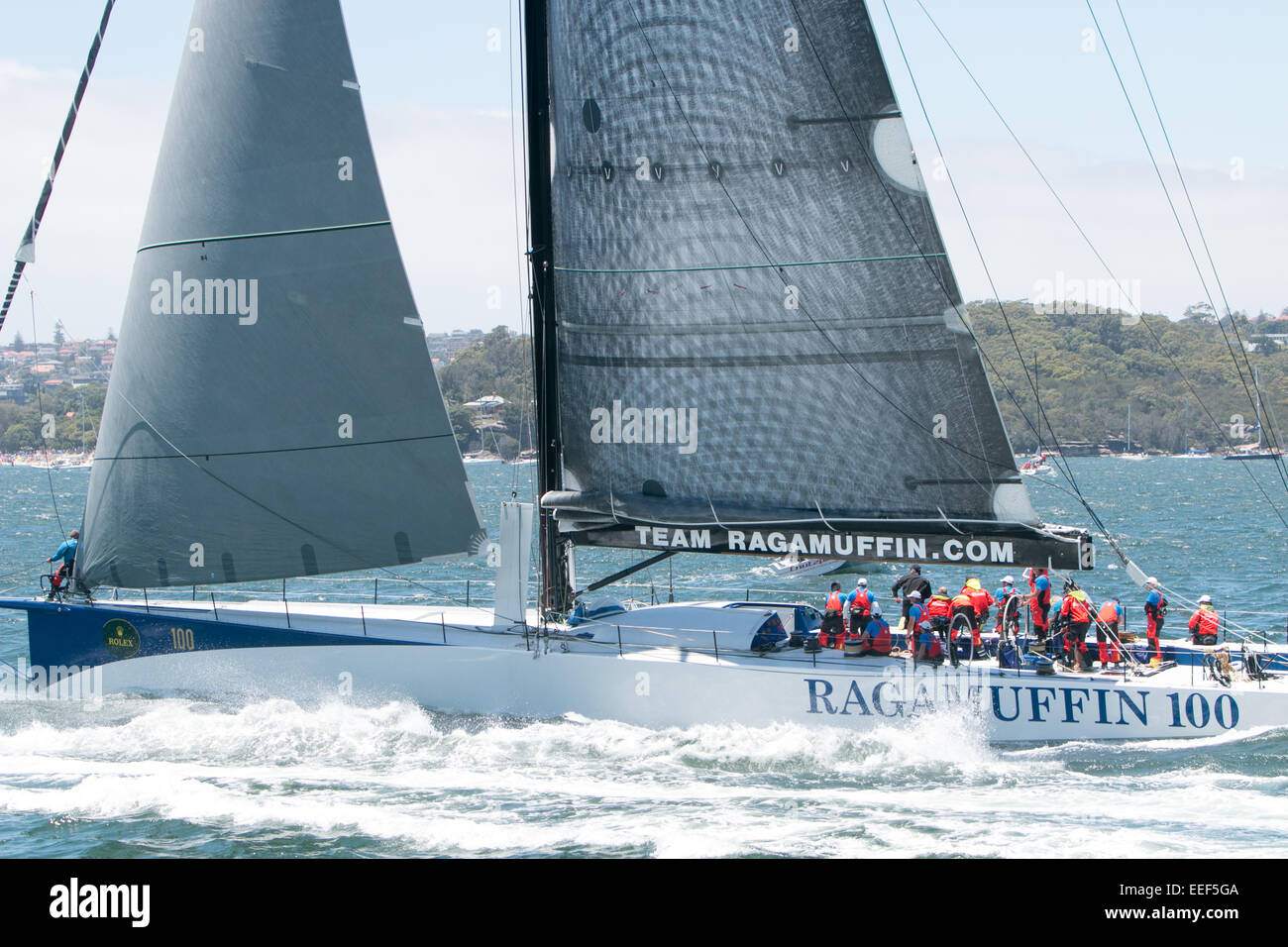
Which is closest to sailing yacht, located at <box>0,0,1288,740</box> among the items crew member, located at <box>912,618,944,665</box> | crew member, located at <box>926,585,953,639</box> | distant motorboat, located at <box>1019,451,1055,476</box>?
crew member, located at <box>912,618,944,665</box>

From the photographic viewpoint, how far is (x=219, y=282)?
16188 mm

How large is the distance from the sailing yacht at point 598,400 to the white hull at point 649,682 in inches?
1.5

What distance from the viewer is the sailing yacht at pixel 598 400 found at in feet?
49.2

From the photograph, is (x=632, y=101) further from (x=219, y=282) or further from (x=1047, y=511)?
(x=1047, y=511)

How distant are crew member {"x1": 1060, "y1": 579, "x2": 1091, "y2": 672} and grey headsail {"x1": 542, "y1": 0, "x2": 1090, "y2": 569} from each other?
0.78 metres

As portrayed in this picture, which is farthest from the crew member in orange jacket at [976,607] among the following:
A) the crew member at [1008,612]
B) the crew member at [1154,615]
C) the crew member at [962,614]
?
the crew member at [1154,615]

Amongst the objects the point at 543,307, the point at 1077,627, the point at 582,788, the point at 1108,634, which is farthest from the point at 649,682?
the point at 1108,634

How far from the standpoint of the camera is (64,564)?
686 inches

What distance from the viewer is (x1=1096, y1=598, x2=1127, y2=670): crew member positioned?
15.4 m

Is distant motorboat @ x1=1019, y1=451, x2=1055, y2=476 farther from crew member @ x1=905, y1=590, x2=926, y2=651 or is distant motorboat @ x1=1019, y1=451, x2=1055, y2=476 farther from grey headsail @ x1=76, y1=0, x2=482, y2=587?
grey headsail @ x1=76, y1=0, x2=482, y2=587

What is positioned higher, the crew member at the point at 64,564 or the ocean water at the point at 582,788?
Answer: the crew member at the point at 64,564

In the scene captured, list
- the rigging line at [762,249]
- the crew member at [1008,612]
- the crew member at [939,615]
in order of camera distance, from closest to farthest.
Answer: the rigging line at [762,249] → the crew member at [1008,612] → the crew member at [939,615]

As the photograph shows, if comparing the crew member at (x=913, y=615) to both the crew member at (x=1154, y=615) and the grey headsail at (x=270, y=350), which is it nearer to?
the crew member at (x=1154, y=615)
